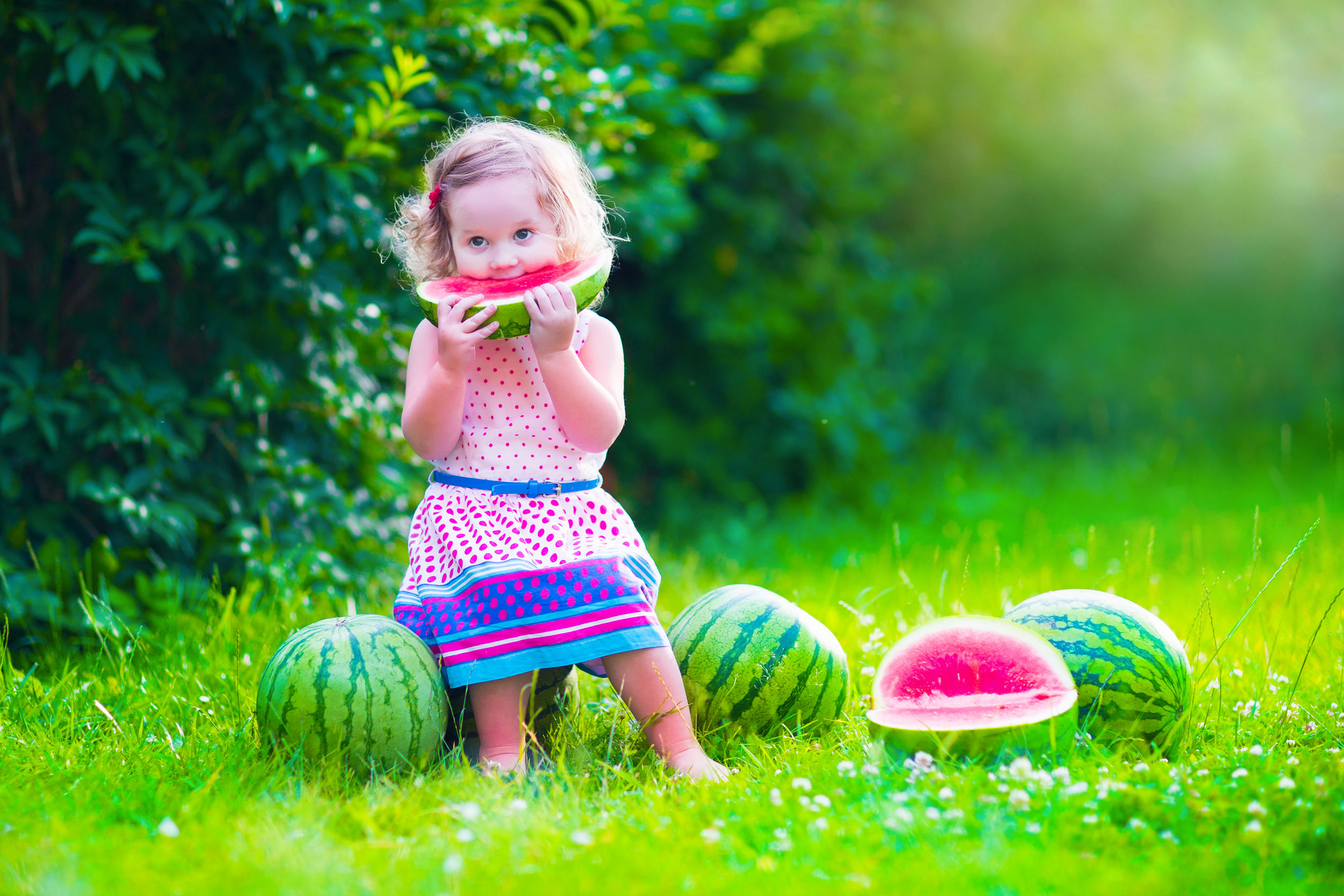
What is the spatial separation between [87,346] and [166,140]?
747mm

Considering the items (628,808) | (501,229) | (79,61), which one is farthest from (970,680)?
(79,61)

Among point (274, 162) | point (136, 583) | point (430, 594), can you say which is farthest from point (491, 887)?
point (274, 162)

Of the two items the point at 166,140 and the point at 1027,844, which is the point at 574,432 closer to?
the point at 1027,844

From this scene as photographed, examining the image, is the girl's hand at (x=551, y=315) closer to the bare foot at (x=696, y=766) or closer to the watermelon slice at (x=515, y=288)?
the watermelon slice at (x=515, y=288)

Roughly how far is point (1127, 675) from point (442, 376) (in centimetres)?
182

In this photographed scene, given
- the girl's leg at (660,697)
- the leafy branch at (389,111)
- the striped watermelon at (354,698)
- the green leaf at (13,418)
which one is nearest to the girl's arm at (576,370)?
the girl's leg at (660,697)

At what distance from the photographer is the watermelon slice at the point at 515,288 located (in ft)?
9.35

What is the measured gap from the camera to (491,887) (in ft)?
7.06

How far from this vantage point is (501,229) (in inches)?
118

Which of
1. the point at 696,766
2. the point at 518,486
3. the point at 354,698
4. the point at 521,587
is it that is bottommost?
the point at 696,766

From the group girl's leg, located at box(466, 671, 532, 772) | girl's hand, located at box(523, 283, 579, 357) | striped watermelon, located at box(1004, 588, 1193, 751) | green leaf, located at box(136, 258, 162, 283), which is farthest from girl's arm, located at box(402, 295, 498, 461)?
striped watermelon, located at box(1004, 588, 1193, 751)

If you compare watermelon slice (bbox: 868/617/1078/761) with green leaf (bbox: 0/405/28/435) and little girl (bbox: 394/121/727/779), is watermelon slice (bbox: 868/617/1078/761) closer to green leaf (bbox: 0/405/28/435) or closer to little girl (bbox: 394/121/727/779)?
little girl (bbox: 394/121/727/779)

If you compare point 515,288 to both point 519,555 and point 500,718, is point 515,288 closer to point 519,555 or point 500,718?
point 519,555

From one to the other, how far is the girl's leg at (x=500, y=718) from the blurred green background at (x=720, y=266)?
142cm
